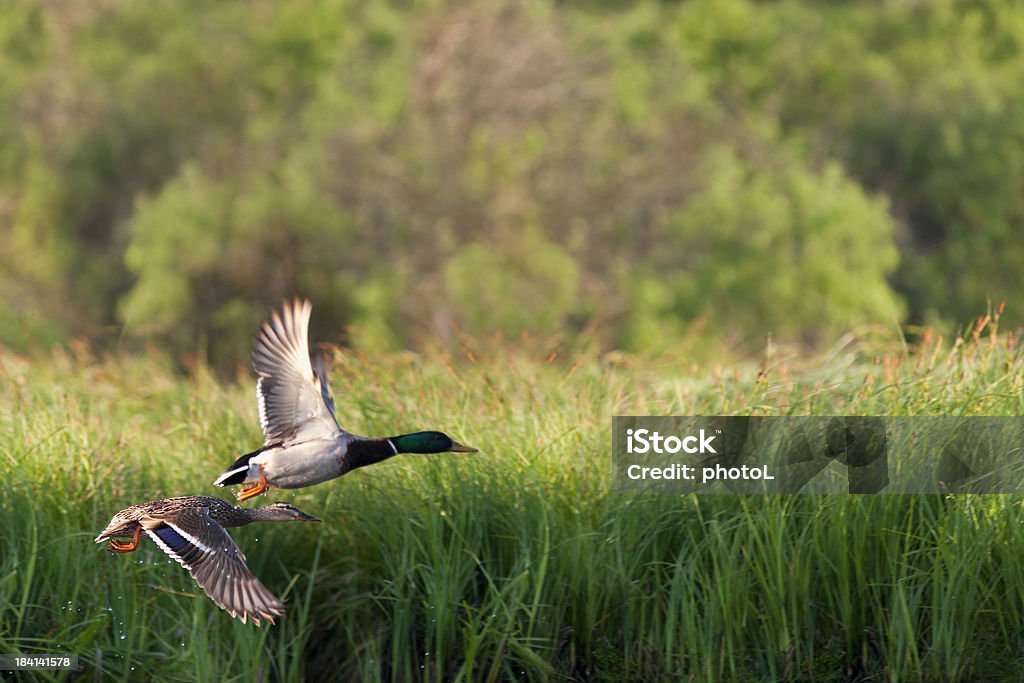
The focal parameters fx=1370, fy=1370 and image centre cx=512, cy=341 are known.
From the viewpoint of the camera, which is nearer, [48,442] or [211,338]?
[48,442]

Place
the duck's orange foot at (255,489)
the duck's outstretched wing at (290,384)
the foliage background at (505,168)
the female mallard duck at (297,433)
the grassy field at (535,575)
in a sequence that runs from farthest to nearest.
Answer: the foliage background at (505,168), the grassy field at (535,575), the duck's outstretched wing at (290,384), the female mallard duck at (297,433), the duck's orange foot at (255,489)

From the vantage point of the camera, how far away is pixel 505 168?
64.4 feet

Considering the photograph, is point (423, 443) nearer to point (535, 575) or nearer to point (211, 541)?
point (211, 541)

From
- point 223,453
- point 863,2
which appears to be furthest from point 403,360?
point 863,2

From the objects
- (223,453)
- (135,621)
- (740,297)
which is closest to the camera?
(135,621)

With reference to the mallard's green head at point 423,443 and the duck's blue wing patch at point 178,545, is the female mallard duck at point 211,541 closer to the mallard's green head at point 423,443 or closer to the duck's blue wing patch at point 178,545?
the duck's blue wing patch at point 178,545

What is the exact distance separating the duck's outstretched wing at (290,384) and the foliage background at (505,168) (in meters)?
12.9

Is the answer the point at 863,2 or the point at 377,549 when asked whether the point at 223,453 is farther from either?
the point at 863,2

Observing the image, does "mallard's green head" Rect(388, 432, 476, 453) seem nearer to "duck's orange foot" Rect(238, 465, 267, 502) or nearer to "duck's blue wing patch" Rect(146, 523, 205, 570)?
"duck's orange foot" Rect(238, 465, 267, 502)

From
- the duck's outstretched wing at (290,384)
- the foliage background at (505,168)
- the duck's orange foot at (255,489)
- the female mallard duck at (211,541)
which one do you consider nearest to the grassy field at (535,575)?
the female mallard duck at (211,541)

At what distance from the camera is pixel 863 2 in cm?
2638

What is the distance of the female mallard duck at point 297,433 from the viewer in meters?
4.02

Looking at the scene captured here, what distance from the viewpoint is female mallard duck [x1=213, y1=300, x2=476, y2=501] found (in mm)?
4016

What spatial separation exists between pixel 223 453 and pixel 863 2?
22511mm
